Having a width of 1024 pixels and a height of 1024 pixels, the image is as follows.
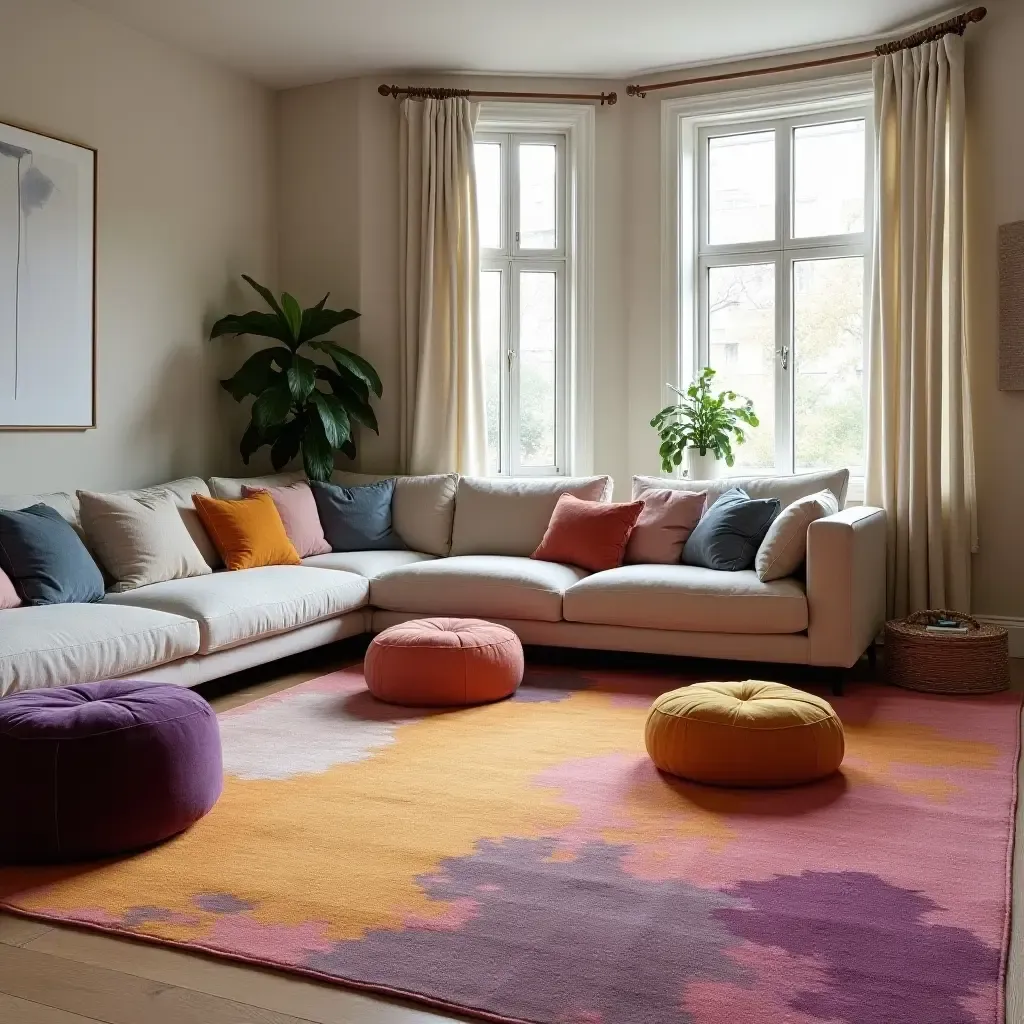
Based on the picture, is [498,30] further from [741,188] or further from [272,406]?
[272,406]

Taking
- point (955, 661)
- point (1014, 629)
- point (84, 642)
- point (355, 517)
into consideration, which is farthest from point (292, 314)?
point (1014, 629)

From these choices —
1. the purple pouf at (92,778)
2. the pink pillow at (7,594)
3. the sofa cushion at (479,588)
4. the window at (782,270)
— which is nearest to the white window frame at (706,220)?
the window at (782,270)

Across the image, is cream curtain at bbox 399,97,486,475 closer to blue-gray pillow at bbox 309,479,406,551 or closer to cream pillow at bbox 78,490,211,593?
blue-gray pillow at bbox 309,479,406,551

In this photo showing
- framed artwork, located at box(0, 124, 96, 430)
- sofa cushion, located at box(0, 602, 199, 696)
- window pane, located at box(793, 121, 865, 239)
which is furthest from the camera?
window pane, located at box(793, 121, 865, 239)

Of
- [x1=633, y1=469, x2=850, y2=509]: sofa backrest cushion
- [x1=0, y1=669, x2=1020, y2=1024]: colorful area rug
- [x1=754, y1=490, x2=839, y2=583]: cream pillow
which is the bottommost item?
[x1=0, y1=669, x2=1020, y2=1024]: colorful area rug

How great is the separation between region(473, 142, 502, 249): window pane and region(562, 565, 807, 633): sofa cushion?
7.62 ft

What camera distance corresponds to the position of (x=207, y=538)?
16.0ft

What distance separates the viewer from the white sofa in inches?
145

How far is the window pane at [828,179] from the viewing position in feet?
18.6

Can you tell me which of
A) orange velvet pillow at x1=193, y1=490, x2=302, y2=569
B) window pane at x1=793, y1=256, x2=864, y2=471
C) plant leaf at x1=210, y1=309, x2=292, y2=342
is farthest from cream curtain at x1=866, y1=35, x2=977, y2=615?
plant leaf at x1=210, y1=309, x2=292, y2=342

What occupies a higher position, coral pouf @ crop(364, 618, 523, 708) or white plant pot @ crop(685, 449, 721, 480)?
white plant pot @ crop(685, 449, 721, 480)

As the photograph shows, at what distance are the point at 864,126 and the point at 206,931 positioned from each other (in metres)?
4.96

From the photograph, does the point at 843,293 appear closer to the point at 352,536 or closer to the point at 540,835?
the point at 352,536

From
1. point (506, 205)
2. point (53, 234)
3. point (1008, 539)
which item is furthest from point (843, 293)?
point (53, 234)
